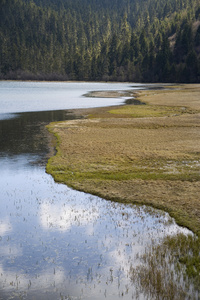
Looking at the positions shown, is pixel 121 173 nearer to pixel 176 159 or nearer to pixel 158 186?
pixel 158 186

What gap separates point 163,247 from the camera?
1163 cm

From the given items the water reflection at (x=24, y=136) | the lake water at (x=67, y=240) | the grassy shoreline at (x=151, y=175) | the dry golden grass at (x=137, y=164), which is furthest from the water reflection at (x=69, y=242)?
the water reflection at (x=24, y=136)

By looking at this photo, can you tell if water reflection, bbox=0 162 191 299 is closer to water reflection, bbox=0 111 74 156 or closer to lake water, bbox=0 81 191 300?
lake water, bbox=0 81 191 300

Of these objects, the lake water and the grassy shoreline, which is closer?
the lake water

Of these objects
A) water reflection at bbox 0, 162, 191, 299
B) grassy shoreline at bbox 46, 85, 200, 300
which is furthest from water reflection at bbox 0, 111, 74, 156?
water reflection at bbox 0, 162, 191, 299

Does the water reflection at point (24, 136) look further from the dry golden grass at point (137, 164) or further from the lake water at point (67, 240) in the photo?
the lake water at point (67, 240)

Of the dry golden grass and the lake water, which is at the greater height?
the dry golden grass

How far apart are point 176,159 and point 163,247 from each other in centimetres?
1235

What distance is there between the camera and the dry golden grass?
16.6 meters

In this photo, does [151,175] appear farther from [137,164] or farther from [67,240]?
[67,240]

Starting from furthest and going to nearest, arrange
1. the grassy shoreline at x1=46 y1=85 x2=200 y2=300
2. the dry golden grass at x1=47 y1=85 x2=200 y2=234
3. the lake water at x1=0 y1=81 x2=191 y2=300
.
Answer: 1. the dry golden grass at x1=47 y1=85 x2=200 y2=234
2. the grassy shoreline at x1=46 y1=85 x2=200 y2=300
3. the lake water at x1=0 y1=81 x2=191 y2=300

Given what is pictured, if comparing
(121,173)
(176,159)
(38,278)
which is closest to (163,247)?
(38,278)

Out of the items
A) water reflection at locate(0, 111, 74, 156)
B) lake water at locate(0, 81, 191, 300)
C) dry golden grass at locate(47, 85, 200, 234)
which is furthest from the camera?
water reflection at locate(0, 111, 74, 156)

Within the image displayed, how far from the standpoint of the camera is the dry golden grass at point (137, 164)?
54.4 ft
